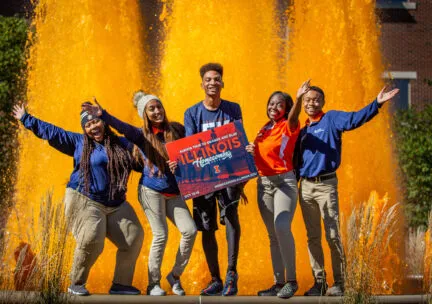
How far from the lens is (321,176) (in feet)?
23.2

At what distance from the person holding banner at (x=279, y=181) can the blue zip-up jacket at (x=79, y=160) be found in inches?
44.7

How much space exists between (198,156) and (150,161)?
1.26 ft

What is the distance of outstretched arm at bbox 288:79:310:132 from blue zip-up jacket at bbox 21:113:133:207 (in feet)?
4.67

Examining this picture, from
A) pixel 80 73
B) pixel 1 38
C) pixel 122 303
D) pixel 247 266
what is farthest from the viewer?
pixel 1 38

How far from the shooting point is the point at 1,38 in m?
15.8

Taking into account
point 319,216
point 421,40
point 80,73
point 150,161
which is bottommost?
point 319,216

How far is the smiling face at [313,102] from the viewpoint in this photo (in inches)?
283

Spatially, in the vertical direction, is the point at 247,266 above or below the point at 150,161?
below

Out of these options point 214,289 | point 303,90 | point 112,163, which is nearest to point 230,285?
point 214,289

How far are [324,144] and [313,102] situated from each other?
0.38 m

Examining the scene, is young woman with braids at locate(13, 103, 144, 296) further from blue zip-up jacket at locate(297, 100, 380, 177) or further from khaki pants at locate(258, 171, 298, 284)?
blue zip-up jacket at locate(297, 100, 380, 177)

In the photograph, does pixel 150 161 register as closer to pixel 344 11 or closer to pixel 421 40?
pixel 344 11

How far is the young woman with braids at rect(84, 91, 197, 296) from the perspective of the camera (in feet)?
22.3

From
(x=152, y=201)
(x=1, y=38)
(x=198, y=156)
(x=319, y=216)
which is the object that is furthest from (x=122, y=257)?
(x=1, y=38)
